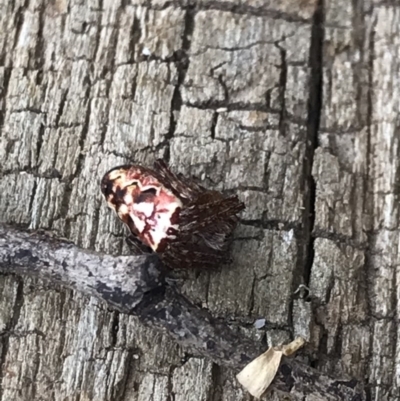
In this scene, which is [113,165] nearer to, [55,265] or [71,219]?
[71,219]

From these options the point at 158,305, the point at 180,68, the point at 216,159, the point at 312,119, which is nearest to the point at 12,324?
the point at 158,305

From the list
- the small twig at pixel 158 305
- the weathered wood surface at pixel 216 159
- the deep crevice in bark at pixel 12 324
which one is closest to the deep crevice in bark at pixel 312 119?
the weathered wood surface at pixel 216 159

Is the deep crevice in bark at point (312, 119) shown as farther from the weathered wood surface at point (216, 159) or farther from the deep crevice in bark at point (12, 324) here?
the deep crevice in bark at point (12, 324)

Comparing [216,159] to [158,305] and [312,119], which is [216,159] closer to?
[312,119]

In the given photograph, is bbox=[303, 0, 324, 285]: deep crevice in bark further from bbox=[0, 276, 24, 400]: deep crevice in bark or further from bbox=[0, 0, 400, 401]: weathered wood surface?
bbox=[0, 276, 24, 400]: deep crevice in bark

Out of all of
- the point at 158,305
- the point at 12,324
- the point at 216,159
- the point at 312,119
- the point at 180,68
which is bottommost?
the point at 12,324

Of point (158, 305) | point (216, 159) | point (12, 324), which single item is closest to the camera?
point (158, 305)
